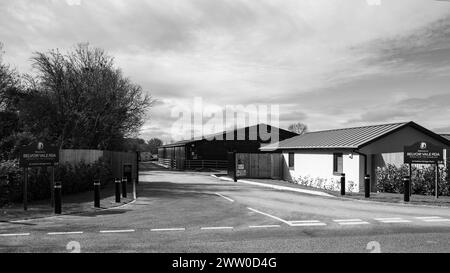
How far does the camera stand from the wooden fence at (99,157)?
19844mm

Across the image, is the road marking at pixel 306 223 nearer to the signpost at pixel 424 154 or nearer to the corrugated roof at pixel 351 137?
the signpost at pixel 424 154

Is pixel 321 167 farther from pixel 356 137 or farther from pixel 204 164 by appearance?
pixel 204 164

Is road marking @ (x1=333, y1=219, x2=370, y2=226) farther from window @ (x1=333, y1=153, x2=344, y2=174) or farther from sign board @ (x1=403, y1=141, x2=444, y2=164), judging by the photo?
window @ (x1=333, y1=153, x2=344, y2=174)

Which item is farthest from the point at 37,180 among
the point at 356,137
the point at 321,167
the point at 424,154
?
the point at 356,137

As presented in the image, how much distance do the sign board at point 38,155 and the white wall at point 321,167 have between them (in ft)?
50.7

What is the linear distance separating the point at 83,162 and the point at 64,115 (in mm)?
10112

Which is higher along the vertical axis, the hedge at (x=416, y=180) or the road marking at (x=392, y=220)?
the hedge at (x=416, y=180)

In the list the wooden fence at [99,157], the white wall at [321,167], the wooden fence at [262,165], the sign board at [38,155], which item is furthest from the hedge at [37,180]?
the wooden fence at [262,165]

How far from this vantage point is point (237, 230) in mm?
9883

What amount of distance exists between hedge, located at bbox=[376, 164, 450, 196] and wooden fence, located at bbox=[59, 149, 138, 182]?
47.4 feet

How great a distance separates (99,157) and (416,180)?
17144mm

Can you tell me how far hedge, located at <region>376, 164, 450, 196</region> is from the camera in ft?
64.3

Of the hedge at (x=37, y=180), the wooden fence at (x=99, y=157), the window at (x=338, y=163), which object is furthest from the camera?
the window at (x=338, y=163)
